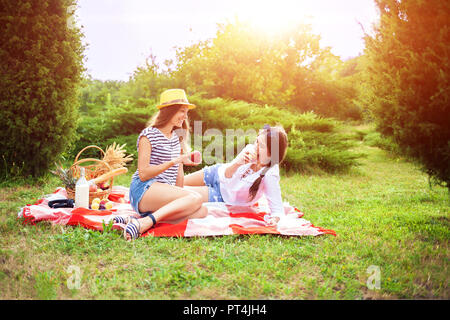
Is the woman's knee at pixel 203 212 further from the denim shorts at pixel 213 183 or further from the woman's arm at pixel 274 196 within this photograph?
the woman's arm at pixel 274 196

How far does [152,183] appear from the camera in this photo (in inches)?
151

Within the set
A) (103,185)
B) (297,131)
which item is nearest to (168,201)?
(103,185)

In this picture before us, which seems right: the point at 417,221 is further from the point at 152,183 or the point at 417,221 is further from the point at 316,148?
the point at 316,148

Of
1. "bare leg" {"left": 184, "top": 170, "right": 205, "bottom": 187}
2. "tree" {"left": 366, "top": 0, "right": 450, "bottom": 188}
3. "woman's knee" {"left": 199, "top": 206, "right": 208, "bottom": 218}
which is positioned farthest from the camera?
"bare leg" {"left": 184, "top": 170, "right": 205, "bottom": 187}

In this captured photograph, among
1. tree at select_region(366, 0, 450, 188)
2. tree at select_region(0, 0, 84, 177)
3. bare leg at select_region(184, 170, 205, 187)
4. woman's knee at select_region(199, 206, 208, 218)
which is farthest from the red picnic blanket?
tree at select_region(0, 0, 84, 177)

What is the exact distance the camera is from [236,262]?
290 centimetres

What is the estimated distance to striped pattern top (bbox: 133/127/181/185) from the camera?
3.79m

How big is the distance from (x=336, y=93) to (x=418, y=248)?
1686 cm

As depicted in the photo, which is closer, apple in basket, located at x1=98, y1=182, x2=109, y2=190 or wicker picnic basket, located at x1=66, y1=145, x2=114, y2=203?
wicker picnic basket, located at x1=66, y1=145, x2=114, y2=203

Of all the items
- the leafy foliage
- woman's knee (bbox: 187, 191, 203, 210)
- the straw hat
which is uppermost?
the leafy foliage

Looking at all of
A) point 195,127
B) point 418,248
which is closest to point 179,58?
point 195,127

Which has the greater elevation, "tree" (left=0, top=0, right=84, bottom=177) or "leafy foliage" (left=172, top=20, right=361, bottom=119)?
"leafy foliage" (left=172, top=20, right=361, bottom=119)

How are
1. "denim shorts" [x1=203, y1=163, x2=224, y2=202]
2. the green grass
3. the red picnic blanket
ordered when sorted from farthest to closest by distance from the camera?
"denim shorts" [x1=203, y1=163, x2=224, y2=202]
the red picnic blanket
the green grass

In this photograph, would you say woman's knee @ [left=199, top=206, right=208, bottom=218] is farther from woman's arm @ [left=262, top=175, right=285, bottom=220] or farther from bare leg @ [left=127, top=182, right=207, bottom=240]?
woman's arm @ [left=262, top=175, right=285, bottom=220]
